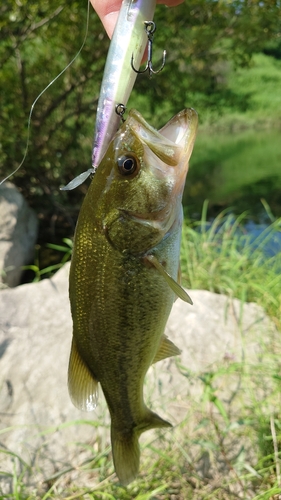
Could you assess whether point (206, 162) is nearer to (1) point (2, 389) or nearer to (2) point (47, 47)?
(2) point (47, 47)

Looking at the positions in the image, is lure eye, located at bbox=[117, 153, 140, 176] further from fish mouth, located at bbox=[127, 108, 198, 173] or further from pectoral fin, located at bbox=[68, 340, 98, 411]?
pectoral fin, located at bbox=[68, 340, 98, 411]

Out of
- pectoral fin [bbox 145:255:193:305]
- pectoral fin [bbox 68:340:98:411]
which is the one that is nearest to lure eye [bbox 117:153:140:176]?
pectoral fin [bbox 145:255:193:305]

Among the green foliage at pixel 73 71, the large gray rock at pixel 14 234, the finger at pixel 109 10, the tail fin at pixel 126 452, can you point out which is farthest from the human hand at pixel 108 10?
the green foliage at pixel 73 71

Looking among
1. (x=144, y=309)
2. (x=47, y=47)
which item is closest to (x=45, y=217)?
(x=47, y=47)

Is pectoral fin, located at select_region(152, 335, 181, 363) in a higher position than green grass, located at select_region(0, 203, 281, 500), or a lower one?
Answer: higher

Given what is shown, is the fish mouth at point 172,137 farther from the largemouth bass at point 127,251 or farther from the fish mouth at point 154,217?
the fish mouth at point 154,217
